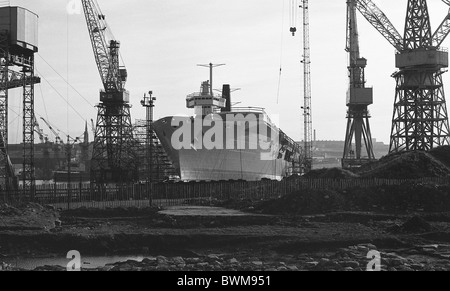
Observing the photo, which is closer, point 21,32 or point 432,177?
point 432,177

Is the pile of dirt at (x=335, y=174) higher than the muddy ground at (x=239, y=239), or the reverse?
the pile of dirt at (x=335, y=174)

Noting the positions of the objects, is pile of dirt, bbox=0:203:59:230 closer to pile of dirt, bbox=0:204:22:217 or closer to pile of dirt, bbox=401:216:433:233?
pile of dirt, bbox=0:204:22:217

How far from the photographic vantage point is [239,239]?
2719 cm

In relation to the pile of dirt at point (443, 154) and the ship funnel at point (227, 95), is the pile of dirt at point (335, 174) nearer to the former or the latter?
the pile of dirt at point (443, 154)

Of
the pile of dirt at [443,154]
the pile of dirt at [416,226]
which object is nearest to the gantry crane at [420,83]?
the pile of dirt at [443,154]

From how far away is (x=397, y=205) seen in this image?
35938mm

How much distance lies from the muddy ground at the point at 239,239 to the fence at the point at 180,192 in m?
7.77

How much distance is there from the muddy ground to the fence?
25.5 feet

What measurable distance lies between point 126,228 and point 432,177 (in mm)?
25557

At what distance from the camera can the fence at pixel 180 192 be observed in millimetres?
42875

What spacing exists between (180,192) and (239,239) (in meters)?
20.2
